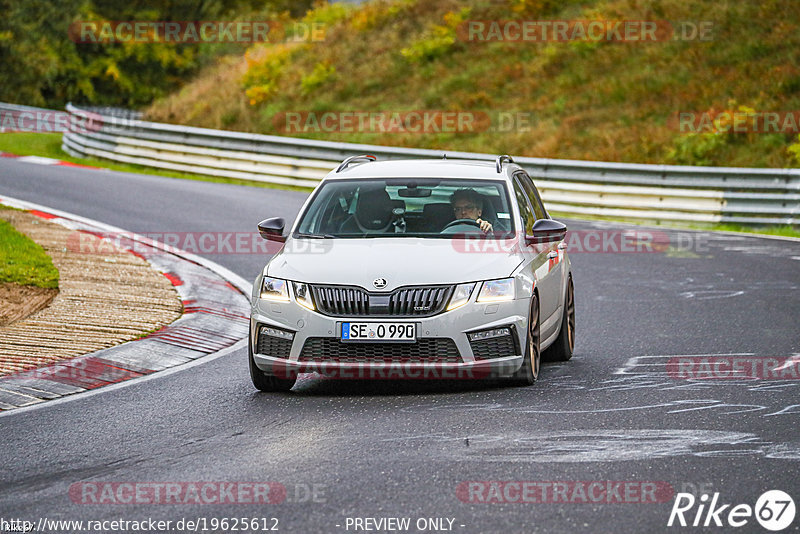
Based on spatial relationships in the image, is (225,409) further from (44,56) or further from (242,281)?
(44,56)

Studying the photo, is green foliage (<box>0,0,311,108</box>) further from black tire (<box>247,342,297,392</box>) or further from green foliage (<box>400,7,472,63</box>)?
black tire (<box>247,342,297,392</box>)

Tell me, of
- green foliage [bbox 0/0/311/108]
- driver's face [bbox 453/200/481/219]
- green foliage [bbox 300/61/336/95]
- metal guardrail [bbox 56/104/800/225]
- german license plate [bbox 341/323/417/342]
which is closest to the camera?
german license plate [bbox 341/323/417/342]

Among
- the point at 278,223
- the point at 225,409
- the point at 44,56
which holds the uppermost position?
the point at 44,56

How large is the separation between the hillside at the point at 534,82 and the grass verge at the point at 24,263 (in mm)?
16998

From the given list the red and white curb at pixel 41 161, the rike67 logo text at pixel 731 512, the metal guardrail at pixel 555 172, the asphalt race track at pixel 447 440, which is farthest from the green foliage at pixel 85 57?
A: the rike67 logo text at pixel 731 512

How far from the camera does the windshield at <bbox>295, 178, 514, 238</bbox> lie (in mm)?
9484

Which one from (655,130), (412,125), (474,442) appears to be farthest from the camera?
(412,125)

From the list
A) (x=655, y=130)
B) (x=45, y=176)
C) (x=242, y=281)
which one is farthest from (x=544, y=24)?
(x=242, y=281)

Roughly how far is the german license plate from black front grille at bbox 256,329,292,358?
0.51 m

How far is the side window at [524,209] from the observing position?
9855 millimetres

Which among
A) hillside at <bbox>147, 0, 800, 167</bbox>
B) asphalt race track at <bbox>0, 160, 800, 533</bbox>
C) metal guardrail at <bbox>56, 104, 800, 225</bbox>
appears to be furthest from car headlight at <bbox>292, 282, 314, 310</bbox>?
hillside at <bbox>147, 0, 800, 167</bbox>

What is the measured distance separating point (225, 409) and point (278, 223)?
1.83 metres

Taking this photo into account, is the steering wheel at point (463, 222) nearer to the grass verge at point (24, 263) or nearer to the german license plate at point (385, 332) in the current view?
the german license plate at point (385, 332)

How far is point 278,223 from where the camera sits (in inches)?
375
